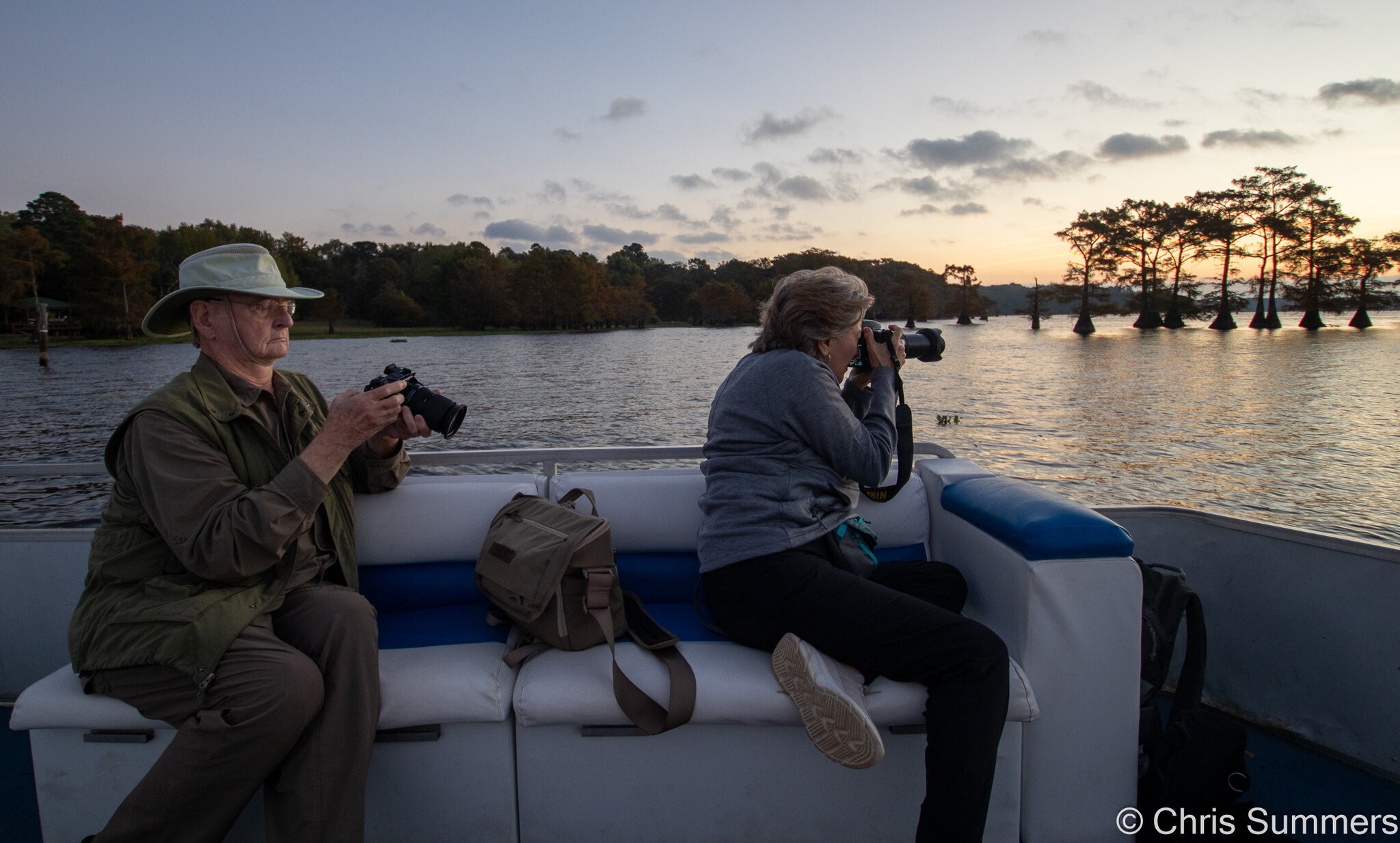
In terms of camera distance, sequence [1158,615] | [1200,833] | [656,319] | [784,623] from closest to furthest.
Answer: [784,623], [1200,833], [1158,615], [656,319]

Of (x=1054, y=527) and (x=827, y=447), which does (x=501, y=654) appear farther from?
(x=1054, y=527)

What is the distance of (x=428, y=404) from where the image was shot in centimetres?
173

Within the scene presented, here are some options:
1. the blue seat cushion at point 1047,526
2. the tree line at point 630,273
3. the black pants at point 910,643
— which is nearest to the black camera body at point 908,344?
the blue seat cushion at point 1047,526

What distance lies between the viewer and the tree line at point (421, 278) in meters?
55.1

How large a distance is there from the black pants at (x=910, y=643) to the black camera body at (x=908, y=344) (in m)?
0.53

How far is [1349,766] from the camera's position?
2096 mm

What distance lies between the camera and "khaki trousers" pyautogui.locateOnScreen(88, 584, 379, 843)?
4.60 feet

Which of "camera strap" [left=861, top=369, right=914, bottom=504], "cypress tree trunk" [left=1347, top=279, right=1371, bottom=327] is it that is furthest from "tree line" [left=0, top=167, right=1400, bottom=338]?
"camera strap" [left=861, top=369, right=914, bottom=504]

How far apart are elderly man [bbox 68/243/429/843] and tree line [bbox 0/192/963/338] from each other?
174ft

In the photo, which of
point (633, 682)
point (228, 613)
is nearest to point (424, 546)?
point (228, 613)

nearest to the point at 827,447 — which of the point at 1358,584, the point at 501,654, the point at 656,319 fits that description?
the point at 501,654

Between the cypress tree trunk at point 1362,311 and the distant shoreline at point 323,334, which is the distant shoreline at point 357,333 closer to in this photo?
the distant shoreline at point 323,334

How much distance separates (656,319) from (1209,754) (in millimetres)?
103961

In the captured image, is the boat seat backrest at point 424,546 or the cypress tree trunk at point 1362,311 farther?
the cypress tree trunk at point 1362,311
